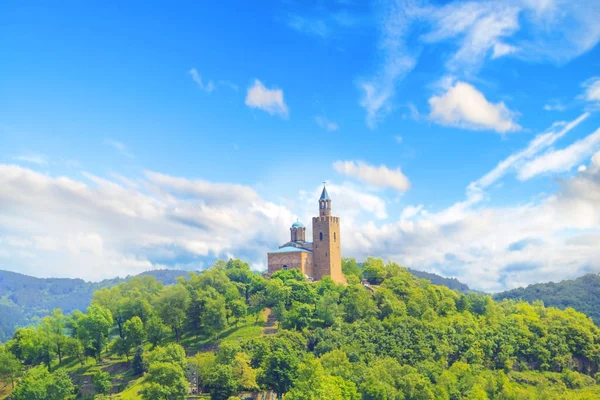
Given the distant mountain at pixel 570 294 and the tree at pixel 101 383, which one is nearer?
the tree at pixel 101 383

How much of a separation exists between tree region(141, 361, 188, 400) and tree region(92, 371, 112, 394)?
7.06 meters

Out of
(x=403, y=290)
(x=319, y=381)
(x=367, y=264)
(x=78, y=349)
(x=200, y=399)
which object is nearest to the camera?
(x=319, y=381)

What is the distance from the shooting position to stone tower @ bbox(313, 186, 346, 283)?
8238 cm

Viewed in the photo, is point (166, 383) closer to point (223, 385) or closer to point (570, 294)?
point (223, 385)

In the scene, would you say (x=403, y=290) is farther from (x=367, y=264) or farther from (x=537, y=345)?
(x=537, y=345)

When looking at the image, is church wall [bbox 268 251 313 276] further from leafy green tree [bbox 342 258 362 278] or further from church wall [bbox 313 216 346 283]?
leafy green tree [bbox 342 258 362 278]

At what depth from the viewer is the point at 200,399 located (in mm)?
52781

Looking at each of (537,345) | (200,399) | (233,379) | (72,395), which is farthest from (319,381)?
(537,345)

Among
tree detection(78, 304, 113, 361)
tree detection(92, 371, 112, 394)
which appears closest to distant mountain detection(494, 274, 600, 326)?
tree detection(78, 304, 113, 361)

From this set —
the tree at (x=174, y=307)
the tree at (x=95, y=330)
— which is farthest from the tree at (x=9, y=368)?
the tree at (x=174, y=307)

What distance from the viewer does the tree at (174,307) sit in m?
66.8

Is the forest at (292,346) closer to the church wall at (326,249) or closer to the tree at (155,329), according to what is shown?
the tree at (155,329)

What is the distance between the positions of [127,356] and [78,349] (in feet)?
18.1

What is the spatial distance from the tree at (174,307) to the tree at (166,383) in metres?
14.4
